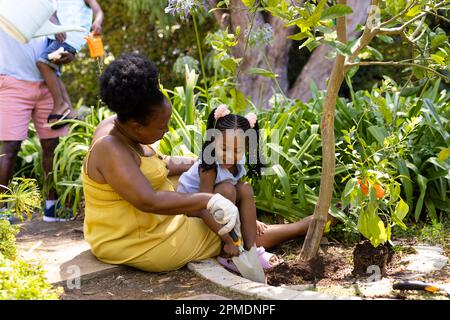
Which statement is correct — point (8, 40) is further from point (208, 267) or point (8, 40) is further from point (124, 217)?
point (208, 267)

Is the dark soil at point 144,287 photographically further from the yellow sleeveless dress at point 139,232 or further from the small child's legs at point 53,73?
the small child's legs at point 53,73

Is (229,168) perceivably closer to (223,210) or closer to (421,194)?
(223,210)

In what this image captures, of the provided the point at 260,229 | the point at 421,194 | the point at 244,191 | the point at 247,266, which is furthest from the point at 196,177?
the point at 421,194

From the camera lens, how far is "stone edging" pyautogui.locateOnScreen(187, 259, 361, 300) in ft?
8.66

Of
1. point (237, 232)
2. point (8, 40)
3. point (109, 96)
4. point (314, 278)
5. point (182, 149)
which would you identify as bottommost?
point (314, 278)

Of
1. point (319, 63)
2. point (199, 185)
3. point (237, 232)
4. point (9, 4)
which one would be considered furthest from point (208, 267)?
point (319, 63)

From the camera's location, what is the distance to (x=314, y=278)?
3.14 m

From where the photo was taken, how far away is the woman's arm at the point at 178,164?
11.9ft

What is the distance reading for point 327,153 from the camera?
10.2ft

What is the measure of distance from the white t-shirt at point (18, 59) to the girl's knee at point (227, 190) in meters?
1.77

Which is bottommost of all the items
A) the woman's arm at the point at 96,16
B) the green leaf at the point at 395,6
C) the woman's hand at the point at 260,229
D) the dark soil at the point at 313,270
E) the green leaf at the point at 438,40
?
the dark soil at the point at 313,270

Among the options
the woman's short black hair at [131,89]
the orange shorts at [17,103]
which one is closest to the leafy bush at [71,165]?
the orange shorts at [17,103]
